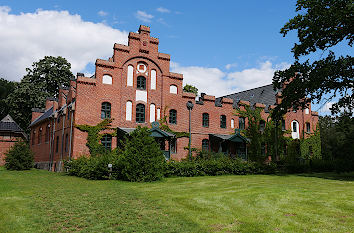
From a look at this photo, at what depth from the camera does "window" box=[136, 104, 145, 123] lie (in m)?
28.0

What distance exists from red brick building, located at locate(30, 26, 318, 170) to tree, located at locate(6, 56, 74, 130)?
51.5 ft

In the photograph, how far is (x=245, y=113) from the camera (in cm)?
3394

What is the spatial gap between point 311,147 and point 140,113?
73.7ft

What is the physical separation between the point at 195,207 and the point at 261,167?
50.7 ft

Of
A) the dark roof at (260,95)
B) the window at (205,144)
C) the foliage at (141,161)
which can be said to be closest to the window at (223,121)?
the window at (205,144)

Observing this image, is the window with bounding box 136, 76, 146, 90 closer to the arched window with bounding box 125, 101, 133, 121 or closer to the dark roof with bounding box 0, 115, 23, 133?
the arched window with bounding box 125, 101, 133, 121

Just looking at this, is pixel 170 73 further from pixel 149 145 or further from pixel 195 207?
pixel 195 207

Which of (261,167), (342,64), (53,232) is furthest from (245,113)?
(53,232)

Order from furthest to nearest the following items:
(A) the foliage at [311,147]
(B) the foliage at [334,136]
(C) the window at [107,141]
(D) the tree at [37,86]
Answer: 1. (D) the tree at [37,86]
2. (B) the foliage at [334,136]
3. (A) the foliage at [311,147]
4. (C) the window at [107,141]

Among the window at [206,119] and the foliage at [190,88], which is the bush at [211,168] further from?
the foliage at [190,88]

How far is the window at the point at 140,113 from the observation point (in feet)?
92.0

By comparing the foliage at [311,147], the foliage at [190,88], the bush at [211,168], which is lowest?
the bush at [211,168]

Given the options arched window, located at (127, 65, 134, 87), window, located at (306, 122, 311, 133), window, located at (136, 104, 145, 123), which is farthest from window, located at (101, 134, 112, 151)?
window, located at (306, 122, 311, 133)

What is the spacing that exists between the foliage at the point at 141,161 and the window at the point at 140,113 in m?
10.7
